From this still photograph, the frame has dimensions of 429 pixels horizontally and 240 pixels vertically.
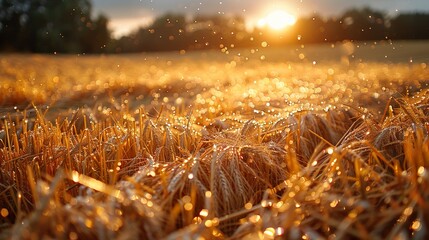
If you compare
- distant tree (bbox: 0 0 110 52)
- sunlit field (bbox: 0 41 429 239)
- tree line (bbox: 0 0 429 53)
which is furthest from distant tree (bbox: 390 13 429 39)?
sunlit field (bbox: 0 41 429 239)

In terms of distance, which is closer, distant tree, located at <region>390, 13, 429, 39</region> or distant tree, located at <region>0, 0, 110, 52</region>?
distant tree, located at <region>390, 13, 429, 39</region>

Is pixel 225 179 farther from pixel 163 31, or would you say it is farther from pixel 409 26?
pixel 409 26

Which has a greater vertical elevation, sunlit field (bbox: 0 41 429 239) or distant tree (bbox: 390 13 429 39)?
distant tree (bbox: 390 13 429 39)

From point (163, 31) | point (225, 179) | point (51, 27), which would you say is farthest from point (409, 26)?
point (225, 179)

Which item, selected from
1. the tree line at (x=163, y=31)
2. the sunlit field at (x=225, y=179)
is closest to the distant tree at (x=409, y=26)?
the tree line at (x=163, y=31)

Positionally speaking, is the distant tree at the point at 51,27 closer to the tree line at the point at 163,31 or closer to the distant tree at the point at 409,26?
the tree line at the point at 163,31

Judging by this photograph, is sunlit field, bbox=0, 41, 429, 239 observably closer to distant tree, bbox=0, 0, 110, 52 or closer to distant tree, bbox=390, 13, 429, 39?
distant tree, bbox=390, 13, 429, 39

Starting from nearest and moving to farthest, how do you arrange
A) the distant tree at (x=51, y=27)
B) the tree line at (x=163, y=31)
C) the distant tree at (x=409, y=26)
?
the tree line at (x=163, y=31)
the distant tree at (x=409, y=26)
the distant tree at (x=51, y=27)
